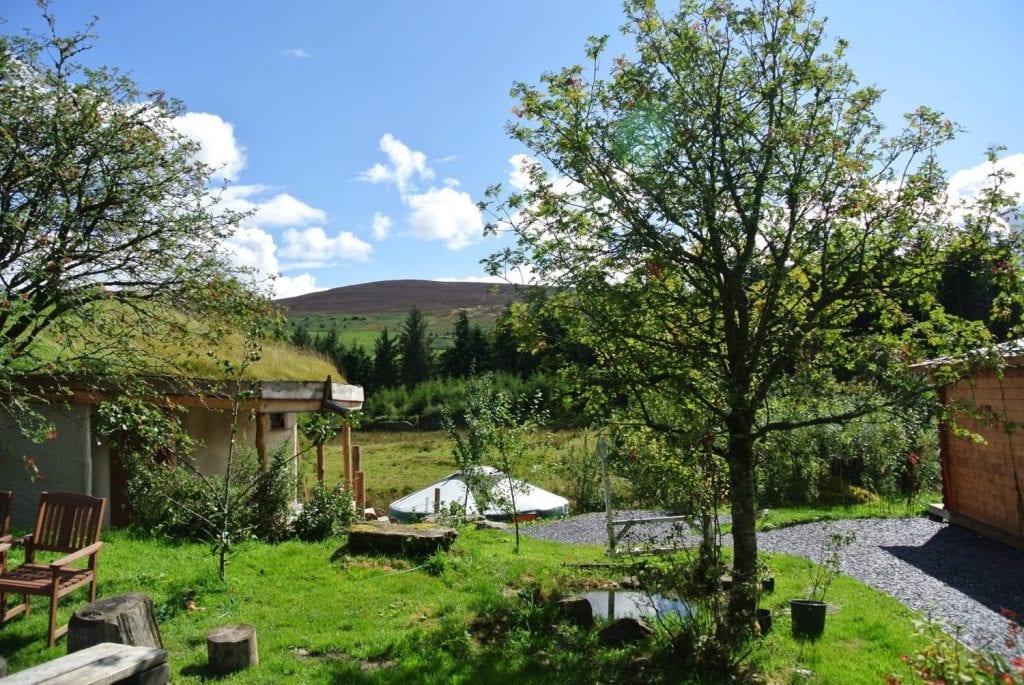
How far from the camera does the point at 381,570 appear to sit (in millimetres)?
8992

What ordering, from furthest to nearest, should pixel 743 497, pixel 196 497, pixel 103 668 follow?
pixel 196 497, pixel 743 497, pixel 103 668

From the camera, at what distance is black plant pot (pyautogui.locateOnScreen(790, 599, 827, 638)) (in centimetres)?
649

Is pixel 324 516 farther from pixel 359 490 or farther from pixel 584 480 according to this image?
pixel 584 480

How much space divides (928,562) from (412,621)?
771cm

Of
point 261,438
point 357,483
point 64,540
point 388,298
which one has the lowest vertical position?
point 357,483

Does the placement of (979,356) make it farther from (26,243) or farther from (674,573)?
(26,243)

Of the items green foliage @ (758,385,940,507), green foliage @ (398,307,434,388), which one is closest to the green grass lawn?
green foliage @ (758,385,940,507)

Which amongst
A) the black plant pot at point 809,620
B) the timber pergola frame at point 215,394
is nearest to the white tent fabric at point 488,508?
the timber pergola frame at point 215,394

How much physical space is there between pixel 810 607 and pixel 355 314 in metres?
87.6

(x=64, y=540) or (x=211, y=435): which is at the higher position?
(x=211, y=435)

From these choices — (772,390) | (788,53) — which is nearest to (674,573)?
(772,390)

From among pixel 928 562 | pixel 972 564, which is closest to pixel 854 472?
pixel 928 562

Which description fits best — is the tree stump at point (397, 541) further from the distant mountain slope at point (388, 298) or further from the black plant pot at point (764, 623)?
the distant mountain slope at point (388, 298)

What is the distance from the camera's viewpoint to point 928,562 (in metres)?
10.5
